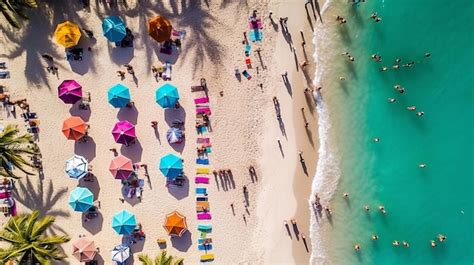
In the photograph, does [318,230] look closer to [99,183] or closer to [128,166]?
[128,166]

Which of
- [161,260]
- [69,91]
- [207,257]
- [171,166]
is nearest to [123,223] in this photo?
[161,260]

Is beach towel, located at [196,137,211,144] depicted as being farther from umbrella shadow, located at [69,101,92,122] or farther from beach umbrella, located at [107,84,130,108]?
umbrella shadow, located at [69,101,92,122]

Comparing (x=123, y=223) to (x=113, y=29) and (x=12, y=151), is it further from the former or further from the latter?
(x=113, y=29)

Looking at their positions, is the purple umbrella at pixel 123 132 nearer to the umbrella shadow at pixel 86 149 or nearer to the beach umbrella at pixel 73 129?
the beach umbrella at pixel 73 129

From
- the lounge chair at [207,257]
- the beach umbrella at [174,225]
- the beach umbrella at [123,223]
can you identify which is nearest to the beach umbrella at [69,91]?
the beach umbrella at [123,223]

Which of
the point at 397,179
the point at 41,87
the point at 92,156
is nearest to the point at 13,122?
the point at 41,87
